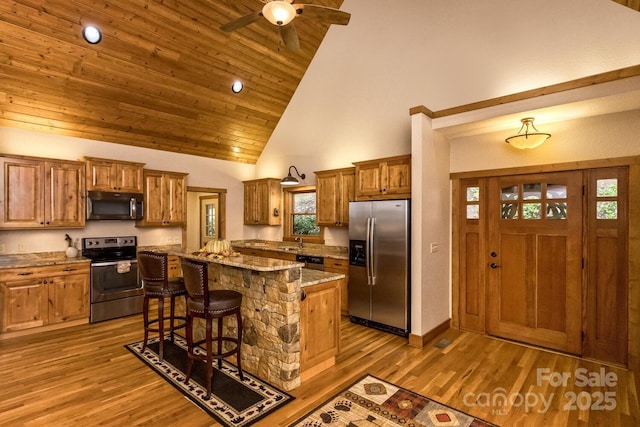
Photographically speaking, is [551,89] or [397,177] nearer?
[551,89]

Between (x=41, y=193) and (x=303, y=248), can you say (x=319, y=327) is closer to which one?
(x=303, y=248)

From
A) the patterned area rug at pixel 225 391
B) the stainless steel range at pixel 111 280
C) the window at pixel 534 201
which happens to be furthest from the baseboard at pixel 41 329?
the window at pixel 534 201

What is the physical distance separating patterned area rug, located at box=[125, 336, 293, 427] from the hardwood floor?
0.09m

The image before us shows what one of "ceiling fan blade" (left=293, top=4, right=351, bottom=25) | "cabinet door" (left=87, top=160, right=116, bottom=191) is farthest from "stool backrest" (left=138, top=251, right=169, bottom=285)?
"ceiling fan blade" (left=293, top=4, right=351, bottom=25)

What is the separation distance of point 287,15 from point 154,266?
281 centimetres

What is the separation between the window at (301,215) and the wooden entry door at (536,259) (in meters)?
→ 3.06

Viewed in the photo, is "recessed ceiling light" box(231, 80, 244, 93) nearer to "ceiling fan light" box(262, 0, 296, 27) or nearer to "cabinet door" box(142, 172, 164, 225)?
"cabinet door" box(142, 172, 164, 225)

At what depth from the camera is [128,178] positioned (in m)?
5.27

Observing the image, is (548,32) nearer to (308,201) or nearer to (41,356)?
(308,201)

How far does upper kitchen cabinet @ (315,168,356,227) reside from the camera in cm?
531

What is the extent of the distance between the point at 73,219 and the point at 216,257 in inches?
122

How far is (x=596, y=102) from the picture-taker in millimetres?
3094

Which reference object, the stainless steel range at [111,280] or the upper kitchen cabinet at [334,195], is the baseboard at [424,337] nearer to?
the upper kitchen cabinet at [334,195]

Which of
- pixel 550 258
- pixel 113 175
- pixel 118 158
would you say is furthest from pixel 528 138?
pixel 118 158
